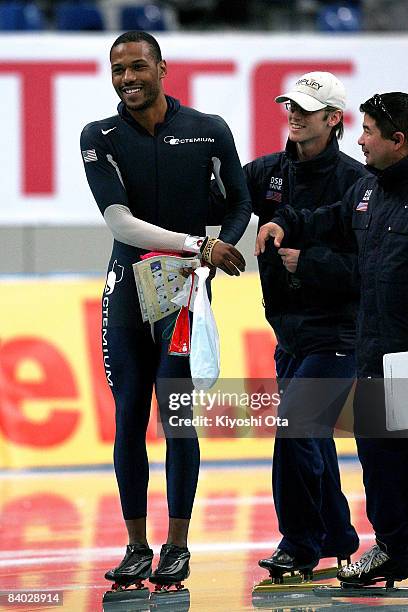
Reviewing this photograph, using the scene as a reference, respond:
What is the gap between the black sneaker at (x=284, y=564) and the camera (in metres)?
5.87

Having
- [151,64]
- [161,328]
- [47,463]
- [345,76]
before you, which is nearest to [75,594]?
[161,328]

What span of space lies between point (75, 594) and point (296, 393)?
1.33 metres

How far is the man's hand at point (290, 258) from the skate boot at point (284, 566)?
4.24 feet

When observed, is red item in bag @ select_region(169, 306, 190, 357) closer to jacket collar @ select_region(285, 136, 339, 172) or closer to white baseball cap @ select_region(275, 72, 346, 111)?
jacket collar @ select_region(285, 136, 339, 172)

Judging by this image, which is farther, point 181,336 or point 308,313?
point 308,313

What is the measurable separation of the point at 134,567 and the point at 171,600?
23 cm

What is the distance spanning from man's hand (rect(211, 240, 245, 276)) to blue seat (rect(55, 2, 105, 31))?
25.7ft

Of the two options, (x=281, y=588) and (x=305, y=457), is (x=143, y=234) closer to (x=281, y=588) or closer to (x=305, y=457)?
(x=305, y=457)

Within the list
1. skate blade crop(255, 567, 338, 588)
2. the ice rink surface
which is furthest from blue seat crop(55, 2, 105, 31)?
skate blade crop(255, 567, 338, 588)

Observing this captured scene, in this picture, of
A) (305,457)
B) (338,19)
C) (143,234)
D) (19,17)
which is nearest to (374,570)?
(305,457)

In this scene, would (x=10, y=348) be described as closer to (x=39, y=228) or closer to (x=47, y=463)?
(x=47, y=463)

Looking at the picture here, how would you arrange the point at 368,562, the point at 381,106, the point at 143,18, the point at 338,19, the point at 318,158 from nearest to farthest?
the point at 381,106, the point at 368,562, the point at 318,158, the point at 143,18, the point at 338,19

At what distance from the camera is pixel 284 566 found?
19.2 feet

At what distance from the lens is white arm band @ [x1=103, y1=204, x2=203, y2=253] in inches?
219
